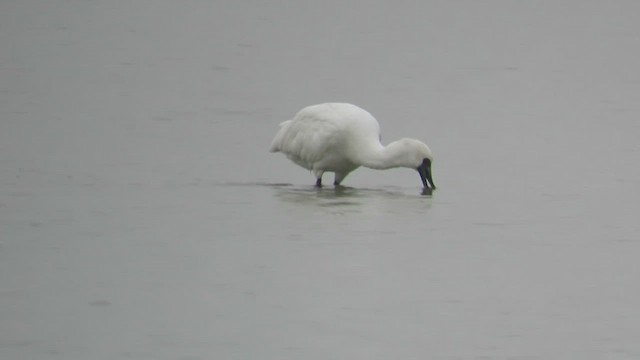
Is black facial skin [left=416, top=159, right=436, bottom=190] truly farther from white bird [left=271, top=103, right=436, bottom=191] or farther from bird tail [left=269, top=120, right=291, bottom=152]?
bird tail [left=269, top=120, right=291, bottom=152]

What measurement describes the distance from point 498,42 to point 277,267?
1060 inches

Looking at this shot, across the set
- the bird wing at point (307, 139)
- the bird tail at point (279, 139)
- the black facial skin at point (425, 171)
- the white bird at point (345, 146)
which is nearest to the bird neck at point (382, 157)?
the white bird at point (345, 146)

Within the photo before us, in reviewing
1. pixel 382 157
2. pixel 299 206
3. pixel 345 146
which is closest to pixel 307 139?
pixel 345 146

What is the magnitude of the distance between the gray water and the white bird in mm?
342

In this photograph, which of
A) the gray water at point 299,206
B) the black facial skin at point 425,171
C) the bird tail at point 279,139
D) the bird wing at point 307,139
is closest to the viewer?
the gray water at point 299,206

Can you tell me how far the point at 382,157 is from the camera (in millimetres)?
20562

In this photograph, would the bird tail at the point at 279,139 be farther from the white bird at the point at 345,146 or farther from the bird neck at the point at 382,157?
the bird neck at the point at 382,157

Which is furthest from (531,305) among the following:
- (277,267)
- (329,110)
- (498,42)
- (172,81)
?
(498,42)

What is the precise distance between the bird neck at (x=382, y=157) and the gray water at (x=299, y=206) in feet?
1.15

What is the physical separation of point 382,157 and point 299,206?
1657 mm

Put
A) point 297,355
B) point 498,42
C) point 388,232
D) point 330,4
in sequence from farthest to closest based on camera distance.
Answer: point 330,4 → point 498,42 → point 388,232 → point 297,355

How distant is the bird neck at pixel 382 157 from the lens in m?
20.5

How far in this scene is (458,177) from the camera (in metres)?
22.4

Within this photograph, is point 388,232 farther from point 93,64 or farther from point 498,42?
point 498,42
